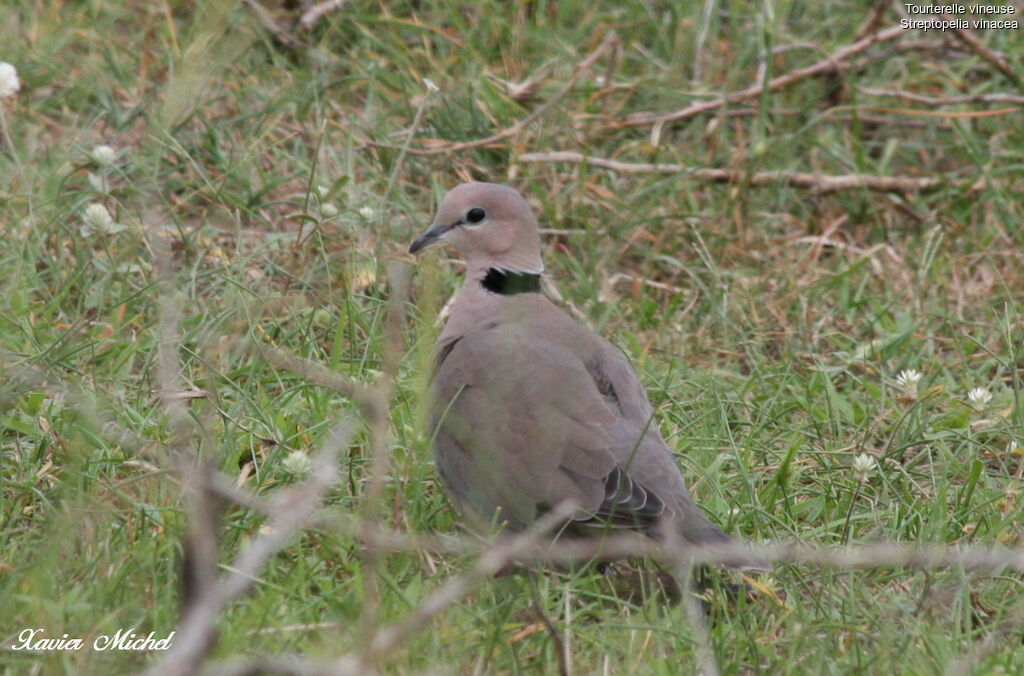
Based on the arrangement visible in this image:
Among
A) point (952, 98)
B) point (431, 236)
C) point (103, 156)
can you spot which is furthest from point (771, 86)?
point (103, 156)

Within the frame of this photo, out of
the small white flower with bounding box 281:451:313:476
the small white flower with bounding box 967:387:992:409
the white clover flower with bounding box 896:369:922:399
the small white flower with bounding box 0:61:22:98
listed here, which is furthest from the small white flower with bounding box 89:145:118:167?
the small white flower with bounding box 967:387:992:409

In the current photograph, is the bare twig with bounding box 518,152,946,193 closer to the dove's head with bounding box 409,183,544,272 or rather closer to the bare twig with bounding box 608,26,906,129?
the bare twig with bounding box 608,26,906,129

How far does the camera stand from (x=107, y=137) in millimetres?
5191

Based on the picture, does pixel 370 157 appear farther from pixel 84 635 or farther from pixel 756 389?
pixel 84 635

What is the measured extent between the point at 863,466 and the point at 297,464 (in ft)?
4.91

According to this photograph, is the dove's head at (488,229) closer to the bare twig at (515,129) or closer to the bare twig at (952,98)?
the bare twig at (515,129)

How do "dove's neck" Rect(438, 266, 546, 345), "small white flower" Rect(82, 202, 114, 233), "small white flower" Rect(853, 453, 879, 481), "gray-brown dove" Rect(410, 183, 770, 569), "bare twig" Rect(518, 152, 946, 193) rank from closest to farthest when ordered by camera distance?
1. "gray-brown dove" Rect(410, 183, 770, 569)
2. "small white flower" Rect(853, 453, 879, 481)
3. "dove's neck" Rect(438, 266, 546, 345)
4. "small white flower" Rect(82, 202, 114, 233)
5. "bare twig" Rect(518, 152, 946, 193)

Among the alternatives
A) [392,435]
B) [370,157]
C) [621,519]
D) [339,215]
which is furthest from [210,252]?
[621,519]

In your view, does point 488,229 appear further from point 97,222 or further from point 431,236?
point 97,222

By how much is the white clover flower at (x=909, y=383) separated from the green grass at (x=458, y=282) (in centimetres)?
6

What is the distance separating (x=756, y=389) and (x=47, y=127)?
2.82 m

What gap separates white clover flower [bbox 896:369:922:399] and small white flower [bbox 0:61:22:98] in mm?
3068

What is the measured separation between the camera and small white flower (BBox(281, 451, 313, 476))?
3498 millimetres

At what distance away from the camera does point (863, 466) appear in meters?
3.80
